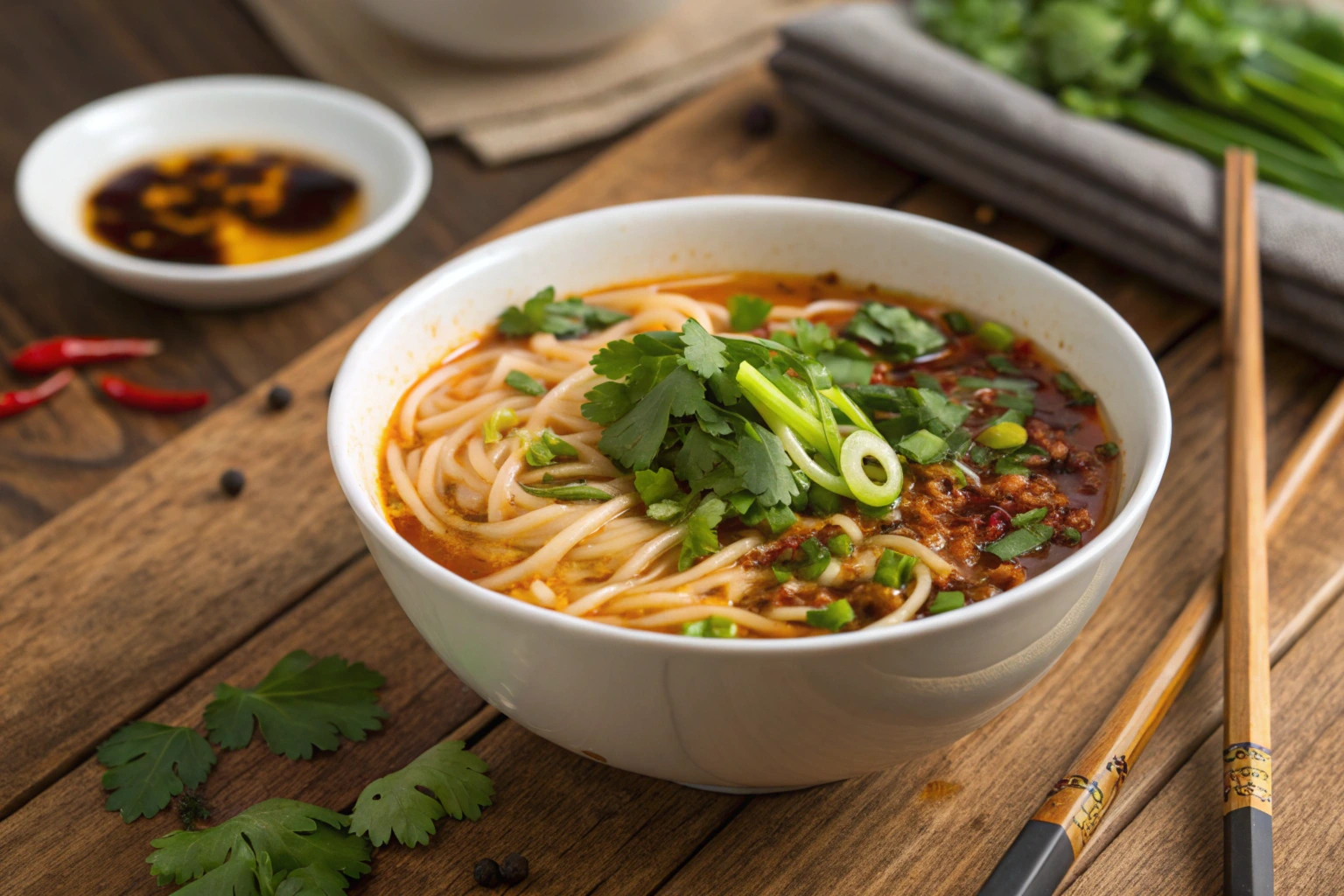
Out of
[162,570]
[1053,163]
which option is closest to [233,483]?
[162,570]

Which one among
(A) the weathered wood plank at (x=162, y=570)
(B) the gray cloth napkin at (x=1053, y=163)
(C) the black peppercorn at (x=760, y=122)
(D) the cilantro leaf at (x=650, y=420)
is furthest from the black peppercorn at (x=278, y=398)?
(B) the gray cloth napkin at (x=1053, y=163)

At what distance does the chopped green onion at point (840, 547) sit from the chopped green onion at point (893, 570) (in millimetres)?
Result: 85

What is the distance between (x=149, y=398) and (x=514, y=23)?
2.64 m

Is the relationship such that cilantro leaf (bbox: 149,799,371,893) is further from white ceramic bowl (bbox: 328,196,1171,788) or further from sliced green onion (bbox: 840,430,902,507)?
sliced green onion (bbox: 840,430,902,507)

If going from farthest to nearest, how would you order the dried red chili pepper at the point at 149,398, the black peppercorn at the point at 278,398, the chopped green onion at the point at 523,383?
the dried red chili pepper at the point at 149,398
the black peppercorn at the point at 278,398
the chopped green onion at the point at 523,383

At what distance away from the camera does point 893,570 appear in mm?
2926

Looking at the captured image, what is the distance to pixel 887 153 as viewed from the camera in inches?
220

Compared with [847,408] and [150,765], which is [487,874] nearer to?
[150,765]

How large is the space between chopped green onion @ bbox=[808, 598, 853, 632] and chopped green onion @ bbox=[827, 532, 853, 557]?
7.2 inches

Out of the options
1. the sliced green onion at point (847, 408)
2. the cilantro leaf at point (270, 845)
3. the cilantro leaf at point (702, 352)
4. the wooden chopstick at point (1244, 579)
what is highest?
the cilantro leaf at point (702, 352)

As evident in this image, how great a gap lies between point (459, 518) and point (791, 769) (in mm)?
1085

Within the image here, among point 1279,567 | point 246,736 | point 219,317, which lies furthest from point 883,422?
point 219,317

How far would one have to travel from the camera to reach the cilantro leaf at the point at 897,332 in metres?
3.73

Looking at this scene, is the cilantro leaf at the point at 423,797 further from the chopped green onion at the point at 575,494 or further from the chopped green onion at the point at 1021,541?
the chopped green onion at the point at 1021,541
